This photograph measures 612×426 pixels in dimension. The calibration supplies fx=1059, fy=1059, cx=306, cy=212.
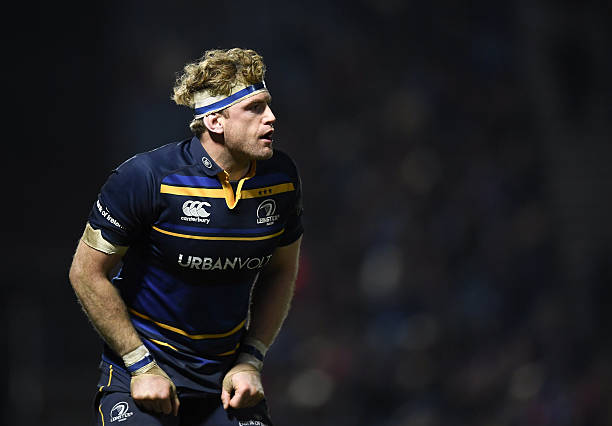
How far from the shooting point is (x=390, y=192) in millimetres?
11070

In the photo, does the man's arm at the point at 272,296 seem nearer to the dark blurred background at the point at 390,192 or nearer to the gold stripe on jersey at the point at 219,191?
the gold stripe on jersey at the point at 219,191

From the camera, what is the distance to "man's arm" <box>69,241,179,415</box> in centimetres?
380

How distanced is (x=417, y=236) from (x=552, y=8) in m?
2.89

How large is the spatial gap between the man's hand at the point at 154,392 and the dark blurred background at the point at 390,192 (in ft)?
16.9

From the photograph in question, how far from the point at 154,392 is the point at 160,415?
12 cm

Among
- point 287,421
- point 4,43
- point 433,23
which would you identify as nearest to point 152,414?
point 287,421

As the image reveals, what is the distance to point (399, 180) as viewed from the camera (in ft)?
36.6

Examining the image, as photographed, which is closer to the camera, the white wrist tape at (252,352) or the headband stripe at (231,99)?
the headband stripe at (231,99)

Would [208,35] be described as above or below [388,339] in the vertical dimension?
above

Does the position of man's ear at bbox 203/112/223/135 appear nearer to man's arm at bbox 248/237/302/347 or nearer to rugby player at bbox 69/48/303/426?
rugby player at bbox 69/48/303/426

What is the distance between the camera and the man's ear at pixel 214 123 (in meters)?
3.95

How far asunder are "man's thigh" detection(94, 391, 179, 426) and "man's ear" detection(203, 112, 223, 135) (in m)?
1.03

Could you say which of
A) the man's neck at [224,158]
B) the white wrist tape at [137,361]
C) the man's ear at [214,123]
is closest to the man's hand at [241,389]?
the white wrist tape at [137,361]

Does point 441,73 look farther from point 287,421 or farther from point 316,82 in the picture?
point 287,421
